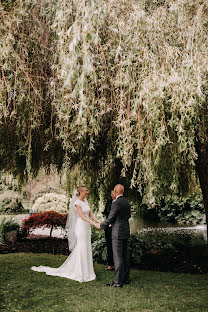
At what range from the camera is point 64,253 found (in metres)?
9.24

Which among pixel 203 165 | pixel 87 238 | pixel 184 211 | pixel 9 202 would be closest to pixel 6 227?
pixel 87 238

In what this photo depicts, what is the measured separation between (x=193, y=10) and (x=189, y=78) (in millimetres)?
1819

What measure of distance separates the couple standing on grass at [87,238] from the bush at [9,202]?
18720 millimetres

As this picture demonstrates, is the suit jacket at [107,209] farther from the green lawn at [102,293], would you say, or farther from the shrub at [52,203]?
the shrub at [52,203]

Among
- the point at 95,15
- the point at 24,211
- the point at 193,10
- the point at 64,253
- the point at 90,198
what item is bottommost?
the point at 24,211

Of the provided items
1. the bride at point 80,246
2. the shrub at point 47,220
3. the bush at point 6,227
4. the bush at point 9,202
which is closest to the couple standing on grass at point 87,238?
the bride at point 80,246

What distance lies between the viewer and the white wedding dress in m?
5.87

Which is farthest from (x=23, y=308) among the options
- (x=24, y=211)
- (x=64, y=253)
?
(x=24, y=211)

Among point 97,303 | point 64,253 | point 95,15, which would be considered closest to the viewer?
point 95,15

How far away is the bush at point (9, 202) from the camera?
79.7 feet

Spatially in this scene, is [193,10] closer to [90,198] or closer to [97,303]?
[90,198]

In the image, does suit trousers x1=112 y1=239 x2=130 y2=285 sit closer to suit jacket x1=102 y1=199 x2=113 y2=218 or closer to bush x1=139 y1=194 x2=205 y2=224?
suit jacket x1=102 y1=199 x2=113 y2=218

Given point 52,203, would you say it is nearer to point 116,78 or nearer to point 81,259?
point 81,259

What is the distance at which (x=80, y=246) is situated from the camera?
5.97 m
